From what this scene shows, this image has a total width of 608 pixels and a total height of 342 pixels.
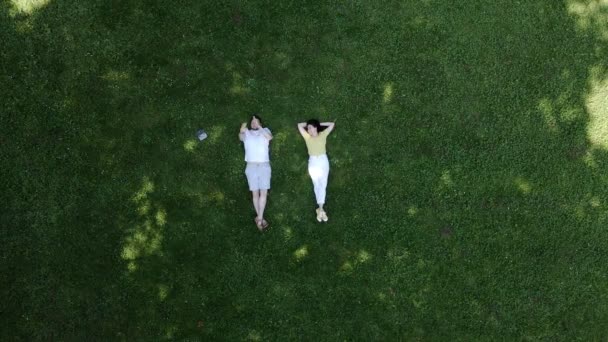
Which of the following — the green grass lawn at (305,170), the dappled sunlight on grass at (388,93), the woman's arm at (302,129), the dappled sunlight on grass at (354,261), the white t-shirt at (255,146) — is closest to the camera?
the white t-shirt at (255,146)

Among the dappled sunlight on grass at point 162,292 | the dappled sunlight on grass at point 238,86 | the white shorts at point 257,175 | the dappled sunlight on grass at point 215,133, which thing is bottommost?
the dappled sunlight on grass at point 162,292

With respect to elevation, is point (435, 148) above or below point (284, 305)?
above

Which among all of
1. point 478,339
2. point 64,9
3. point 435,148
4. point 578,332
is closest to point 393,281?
point 478,339

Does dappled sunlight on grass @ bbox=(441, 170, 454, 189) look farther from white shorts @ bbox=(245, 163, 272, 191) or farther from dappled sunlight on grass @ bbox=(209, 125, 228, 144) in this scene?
dappled sunlight on grass @ bbox=(209, 125, 228, 144)

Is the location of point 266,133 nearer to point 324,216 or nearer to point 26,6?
point 324,216

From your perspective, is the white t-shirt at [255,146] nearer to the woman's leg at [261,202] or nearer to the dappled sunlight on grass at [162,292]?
the woman's leg at [261,202]

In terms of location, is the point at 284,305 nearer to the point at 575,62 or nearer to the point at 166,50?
the point at 166,50

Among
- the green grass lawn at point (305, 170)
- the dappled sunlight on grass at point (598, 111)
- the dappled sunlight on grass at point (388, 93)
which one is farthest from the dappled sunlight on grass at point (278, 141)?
the dappled sunlight on grass at point (598, 111)
